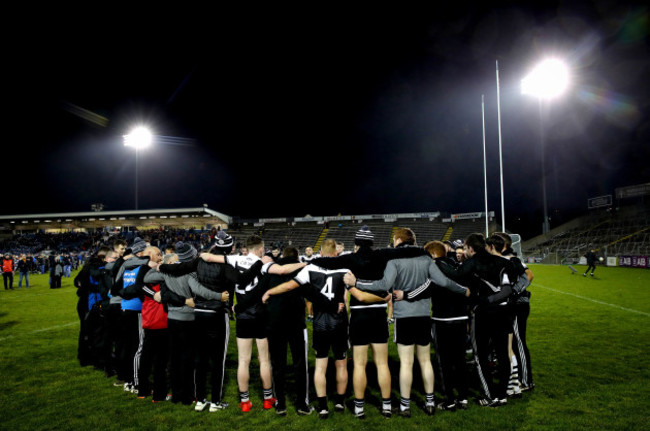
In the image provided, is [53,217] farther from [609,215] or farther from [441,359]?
[609,215]

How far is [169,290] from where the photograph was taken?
490cm

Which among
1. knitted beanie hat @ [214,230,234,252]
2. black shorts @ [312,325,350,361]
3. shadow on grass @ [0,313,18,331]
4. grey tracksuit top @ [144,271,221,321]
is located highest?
knitted beanie hat @ [214,230,234,252]

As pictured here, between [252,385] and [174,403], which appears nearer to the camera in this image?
[174,403]

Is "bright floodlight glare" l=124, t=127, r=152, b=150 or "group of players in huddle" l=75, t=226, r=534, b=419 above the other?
"bright floodlight glare" l=124, t=127, r=152, b=150

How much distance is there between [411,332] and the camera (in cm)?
459

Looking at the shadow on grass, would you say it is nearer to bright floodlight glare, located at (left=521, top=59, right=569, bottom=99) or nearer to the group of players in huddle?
the group of players in huddle

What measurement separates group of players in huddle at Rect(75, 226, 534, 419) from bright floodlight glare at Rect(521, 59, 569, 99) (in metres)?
19.4

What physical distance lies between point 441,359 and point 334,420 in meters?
1.60

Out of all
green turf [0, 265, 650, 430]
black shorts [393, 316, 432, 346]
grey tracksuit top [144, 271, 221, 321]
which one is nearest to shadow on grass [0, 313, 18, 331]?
green turf [0, 265, 650, 430]

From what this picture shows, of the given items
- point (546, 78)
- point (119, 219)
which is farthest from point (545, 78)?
point (119, 219)

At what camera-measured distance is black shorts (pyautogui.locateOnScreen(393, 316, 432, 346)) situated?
4.59 meters

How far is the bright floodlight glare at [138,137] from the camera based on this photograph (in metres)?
41.4

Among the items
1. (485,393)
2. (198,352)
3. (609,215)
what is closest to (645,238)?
(609,215)

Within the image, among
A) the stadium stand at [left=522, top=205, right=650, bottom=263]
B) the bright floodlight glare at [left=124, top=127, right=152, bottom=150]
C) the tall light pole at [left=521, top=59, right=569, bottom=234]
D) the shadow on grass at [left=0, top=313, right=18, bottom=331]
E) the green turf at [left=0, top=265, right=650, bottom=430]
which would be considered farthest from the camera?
the bright floodlight glare at [left=124, top=127, right=152, bottom=150]
